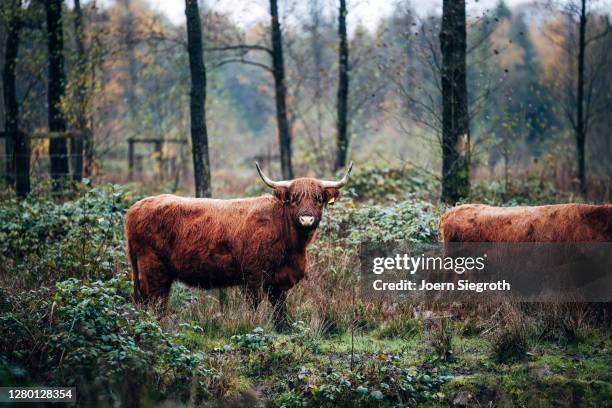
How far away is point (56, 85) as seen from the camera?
47.3 ft

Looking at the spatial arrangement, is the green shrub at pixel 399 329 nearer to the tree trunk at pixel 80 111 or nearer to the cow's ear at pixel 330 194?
the cow's ear at pixel 330 194

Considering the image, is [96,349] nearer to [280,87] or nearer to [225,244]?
[225,244]

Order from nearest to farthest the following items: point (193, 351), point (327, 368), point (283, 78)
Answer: point (327, 368) < point (193, 351) < point (283, 78)

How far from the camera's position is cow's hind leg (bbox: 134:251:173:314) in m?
7.09

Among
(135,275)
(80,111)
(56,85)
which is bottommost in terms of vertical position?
(135,275)

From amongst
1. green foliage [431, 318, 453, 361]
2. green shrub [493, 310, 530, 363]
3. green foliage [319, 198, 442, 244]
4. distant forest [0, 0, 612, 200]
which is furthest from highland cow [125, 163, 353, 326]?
distant forest [0, 0, 612, 200]

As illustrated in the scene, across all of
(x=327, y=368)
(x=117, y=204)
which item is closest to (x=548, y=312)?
(x=327, y=368)

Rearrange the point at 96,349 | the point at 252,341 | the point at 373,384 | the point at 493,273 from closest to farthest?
the point at 96,349
the point at 373,384
the point at 252,341
the point at 493,273

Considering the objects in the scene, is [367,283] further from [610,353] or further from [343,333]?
[610,353]

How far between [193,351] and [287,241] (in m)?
1.60

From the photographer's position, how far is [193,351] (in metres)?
6.16

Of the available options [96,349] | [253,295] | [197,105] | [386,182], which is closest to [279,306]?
[253,295]

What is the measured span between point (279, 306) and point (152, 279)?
145 cm

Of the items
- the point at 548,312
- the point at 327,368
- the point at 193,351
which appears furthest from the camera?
the point at 548,312
